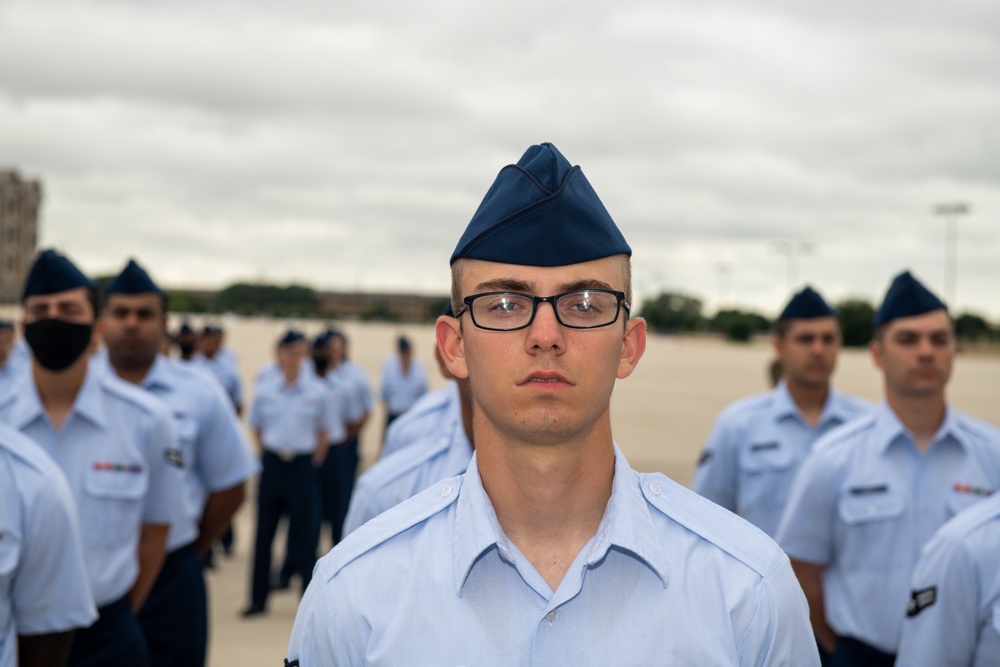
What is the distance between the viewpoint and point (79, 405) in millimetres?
4238

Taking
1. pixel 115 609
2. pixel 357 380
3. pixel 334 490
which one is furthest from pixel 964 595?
pixel 357 380

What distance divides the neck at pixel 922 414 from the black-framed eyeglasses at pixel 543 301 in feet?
9.67

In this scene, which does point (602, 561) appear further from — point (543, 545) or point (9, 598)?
point (9, 598)

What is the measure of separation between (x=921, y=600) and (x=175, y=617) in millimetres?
3409

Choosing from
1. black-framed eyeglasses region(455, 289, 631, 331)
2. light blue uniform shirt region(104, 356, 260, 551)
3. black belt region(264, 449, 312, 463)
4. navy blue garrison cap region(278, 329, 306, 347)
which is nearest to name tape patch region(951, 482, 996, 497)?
black-framed eyeglasses region(455, 289, 631, 331)

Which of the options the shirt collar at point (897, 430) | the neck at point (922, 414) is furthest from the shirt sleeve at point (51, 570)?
the neck at point (922, 414)

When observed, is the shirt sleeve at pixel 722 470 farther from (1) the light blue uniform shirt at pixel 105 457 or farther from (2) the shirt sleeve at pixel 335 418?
(2) the shirt sleeve at pixel 335 418

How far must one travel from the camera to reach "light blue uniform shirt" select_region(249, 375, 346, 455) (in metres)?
8.99

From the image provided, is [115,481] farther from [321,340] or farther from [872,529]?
[321,340]

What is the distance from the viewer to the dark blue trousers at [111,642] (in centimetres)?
385

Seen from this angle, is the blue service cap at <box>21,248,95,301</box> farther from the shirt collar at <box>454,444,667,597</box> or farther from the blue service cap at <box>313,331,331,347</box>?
the blue service cap at <box>313,331,331,347</box>

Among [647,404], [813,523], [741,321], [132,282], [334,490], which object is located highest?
[132,282]

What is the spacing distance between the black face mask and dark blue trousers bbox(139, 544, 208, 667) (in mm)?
1214

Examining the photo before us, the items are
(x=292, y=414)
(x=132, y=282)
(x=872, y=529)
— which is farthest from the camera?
(x=292, y=414)
